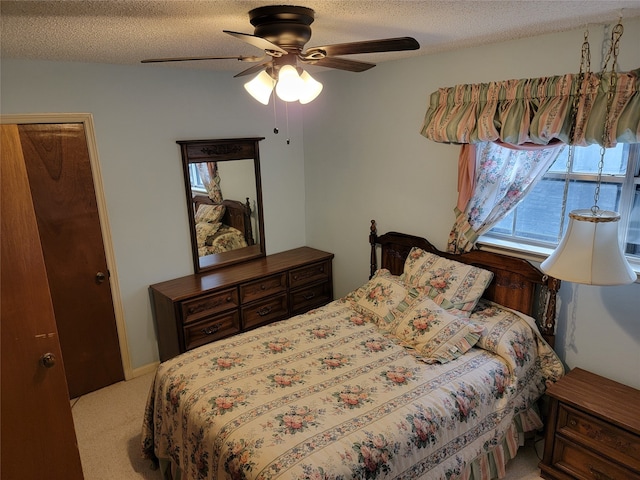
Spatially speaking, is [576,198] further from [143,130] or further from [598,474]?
[143,130]

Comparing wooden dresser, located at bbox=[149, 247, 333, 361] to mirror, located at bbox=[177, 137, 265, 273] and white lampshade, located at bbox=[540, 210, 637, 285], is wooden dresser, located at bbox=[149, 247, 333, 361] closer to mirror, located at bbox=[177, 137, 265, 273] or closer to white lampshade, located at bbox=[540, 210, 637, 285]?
Result: mirror, located at bbox=[177, 137, 265, 273]

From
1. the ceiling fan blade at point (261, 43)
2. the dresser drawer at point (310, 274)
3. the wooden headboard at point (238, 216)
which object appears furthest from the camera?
the dresser drawer at point (310, 274)

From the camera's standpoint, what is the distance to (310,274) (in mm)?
3906

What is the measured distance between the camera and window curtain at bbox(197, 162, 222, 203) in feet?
11.4

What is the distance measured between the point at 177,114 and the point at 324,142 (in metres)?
1.28

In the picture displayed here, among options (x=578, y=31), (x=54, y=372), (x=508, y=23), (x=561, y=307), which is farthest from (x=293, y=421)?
(x=578, y=31)

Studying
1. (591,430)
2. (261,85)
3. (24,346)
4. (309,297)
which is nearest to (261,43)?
(261,85)

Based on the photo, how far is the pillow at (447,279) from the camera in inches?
107

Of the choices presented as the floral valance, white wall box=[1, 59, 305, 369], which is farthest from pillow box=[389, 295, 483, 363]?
white wall box=[1, 59, 305, 369]

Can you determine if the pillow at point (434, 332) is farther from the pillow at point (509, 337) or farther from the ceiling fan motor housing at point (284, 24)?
the ceiling fan motor housing at point (284, 24)

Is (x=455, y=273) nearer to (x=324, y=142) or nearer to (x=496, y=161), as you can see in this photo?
(x=496, y=161)

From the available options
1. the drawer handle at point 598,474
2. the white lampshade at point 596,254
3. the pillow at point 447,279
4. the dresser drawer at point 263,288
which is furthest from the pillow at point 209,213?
the drawer handle at point 598,474

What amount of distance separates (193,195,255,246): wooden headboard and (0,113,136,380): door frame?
2.48ft

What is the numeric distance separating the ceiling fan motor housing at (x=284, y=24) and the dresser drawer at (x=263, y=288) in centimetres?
215
